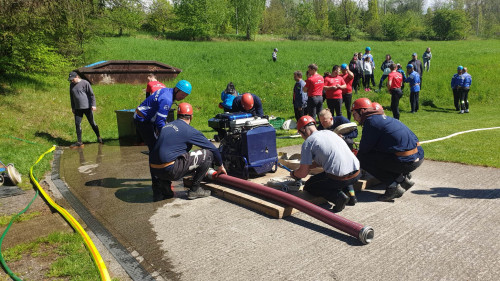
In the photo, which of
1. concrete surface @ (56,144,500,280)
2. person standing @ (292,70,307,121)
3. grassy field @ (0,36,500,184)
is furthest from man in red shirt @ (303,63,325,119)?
concrete surface @ (56,144,500,280)

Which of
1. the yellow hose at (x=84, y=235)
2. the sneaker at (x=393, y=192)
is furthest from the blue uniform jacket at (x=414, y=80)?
the yellow hose at (x=84, y=235)

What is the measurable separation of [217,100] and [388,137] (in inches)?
462

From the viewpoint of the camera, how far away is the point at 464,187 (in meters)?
5.43

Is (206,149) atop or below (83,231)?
atop

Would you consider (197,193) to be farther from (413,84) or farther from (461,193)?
(413,84)

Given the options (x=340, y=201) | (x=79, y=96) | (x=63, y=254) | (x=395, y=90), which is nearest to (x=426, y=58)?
(x=395, y=90)

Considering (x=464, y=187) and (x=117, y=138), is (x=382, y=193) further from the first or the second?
(x=117, y=138)

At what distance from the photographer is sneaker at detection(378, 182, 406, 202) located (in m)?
4.88

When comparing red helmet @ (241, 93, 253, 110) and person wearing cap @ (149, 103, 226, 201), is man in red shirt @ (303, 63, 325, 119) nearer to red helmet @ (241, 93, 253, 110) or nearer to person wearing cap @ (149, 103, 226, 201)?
red helmet @ (241, 93, 253, 110)

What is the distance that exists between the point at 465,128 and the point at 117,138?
10633 millimetres

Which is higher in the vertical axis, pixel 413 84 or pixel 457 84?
pixel 413 84

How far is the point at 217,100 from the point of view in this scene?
629 inches

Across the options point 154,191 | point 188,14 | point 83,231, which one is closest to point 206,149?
point 154,191

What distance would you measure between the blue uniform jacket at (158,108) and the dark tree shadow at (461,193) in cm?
396
